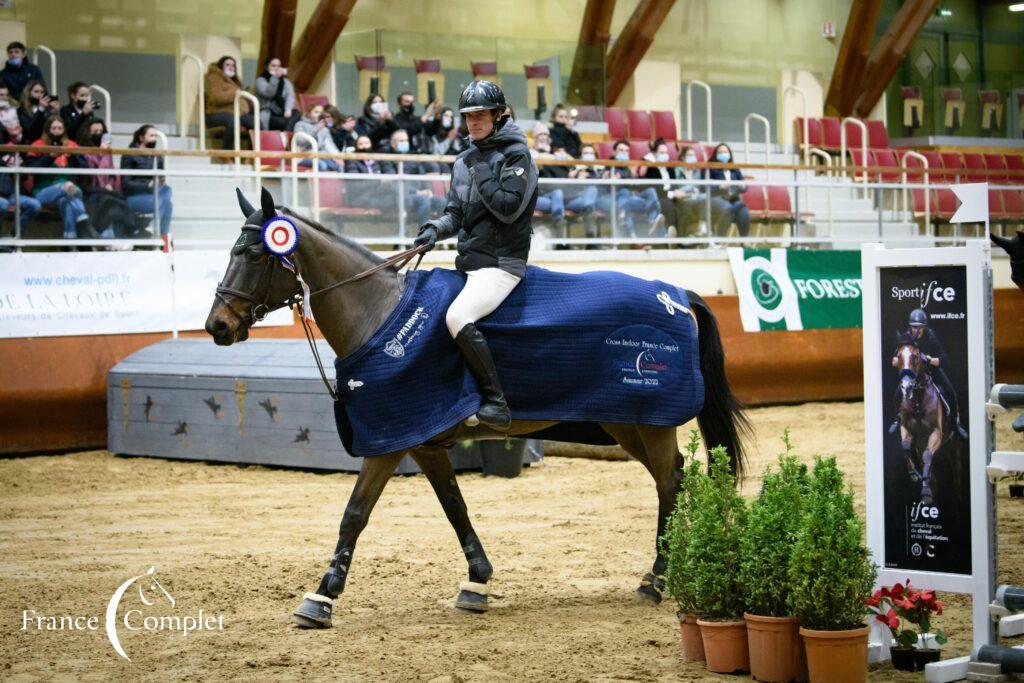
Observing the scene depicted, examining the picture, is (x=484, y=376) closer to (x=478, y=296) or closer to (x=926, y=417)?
(x=478, y=296)

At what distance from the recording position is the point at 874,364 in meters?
5.08

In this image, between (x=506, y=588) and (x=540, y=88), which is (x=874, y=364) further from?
(x=540, y=88)

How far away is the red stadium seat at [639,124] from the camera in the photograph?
19.4m

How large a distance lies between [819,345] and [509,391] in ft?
32.9

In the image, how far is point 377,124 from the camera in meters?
15.2

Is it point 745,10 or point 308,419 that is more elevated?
point 745,10

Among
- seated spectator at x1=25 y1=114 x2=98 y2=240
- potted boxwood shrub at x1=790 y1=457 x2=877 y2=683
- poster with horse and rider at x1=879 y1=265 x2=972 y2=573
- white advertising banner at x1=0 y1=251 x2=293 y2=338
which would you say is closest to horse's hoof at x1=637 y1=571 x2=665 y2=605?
poster with horse and rider at x1=879 y1=265 x2=972 y2=573

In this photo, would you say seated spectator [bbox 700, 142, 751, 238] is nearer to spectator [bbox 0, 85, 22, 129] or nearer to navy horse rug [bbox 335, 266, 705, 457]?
spectator [bbox 0, 85, 22, 129]

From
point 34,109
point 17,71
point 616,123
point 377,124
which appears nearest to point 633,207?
point 377,124

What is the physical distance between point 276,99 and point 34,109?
145 inches

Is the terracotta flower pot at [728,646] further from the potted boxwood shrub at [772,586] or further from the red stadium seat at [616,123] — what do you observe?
the red stadium seat at [616,123]

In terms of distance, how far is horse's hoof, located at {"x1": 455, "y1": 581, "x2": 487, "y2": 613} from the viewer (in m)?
5.93

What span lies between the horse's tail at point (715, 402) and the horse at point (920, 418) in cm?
162

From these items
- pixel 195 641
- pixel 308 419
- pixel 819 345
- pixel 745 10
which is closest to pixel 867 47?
pixel 745 10
